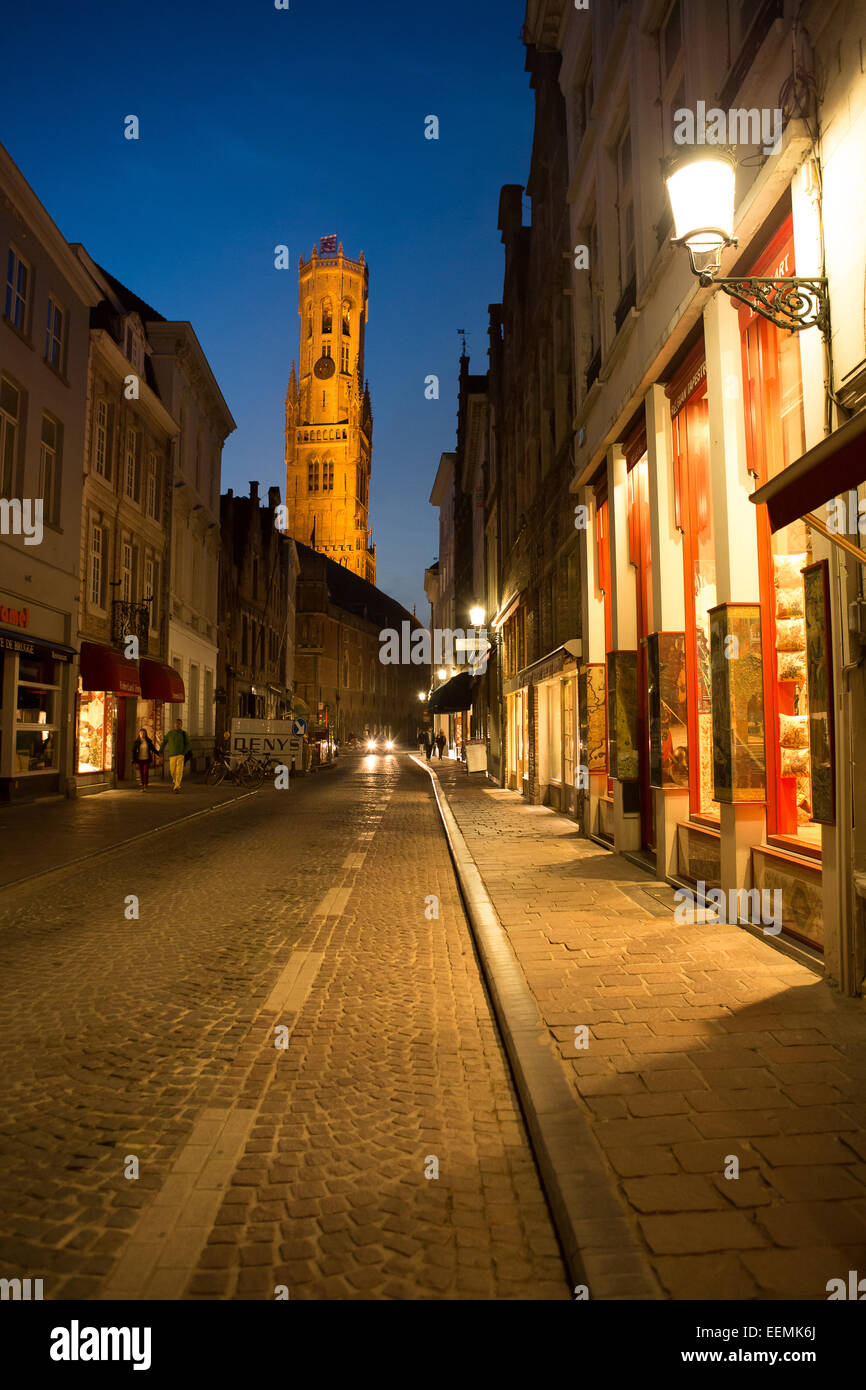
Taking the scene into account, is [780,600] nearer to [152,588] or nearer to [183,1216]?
[183,1216]

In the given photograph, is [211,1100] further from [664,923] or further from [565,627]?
[565,627]

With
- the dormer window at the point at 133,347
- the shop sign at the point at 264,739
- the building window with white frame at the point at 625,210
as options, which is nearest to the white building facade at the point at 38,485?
the dormer window at the point at 133,347

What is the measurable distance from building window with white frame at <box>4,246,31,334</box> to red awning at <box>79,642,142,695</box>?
7439 mm

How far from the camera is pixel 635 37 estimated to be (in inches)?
363

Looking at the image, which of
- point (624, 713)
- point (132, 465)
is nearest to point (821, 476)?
point (624, 713)

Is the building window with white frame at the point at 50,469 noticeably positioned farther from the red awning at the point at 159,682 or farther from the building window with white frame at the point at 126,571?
the red awning at the point at 159,682

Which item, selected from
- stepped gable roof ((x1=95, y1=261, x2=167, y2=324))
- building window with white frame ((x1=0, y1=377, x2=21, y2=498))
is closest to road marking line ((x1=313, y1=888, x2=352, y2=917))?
building window with white frame ((x1=0, y1=377, x2=21, y2=498))

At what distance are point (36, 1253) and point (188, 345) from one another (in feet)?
99.0

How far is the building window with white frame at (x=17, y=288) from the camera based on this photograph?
16156 millimetres

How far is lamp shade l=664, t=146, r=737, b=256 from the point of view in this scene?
16.1 feet

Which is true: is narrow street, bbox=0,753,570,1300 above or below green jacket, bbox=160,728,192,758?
below

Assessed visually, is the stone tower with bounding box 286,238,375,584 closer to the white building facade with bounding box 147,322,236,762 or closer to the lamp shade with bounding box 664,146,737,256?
the white building facade with bounding box 147,322,236,762

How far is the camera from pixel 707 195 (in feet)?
16.2
